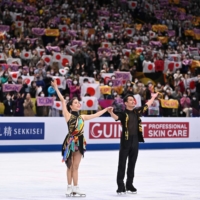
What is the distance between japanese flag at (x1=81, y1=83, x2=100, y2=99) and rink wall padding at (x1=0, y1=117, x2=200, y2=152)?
2952 mm

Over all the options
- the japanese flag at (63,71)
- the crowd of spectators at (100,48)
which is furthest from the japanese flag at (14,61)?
the japanese flag at (63,71)

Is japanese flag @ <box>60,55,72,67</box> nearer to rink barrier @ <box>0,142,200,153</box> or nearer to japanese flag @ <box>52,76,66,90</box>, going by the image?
japanese flag @ <box>52,76,66,90</box>

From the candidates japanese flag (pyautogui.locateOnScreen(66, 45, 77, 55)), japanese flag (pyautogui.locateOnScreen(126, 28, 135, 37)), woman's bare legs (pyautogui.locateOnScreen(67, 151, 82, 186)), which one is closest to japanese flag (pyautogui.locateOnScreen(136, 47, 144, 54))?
japanese flag (pyautogui.locateOnScreen(126, 28, 135, 37))

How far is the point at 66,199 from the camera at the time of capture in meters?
9.92

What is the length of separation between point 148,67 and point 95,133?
9838 mm

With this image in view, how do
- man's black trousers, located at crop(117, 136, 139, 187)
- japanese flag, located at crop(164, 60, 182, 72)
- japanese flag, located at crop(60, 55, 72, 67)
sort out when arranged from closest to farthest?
man's black trousers, located at crop(117, 136, 139, 187) < japanese flag, located at crop(60, 55, 72, 67) < japanese flag, located at crop(164, 60, 182, 72)

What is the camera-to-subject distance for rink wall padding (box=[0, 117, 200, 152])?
2116cm

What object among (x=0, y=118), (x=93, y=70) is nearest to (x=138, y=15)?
(x=93, y=70)

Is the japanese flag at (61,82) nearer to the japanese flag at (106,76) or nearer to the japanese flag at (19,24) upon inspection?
the japanese flag at (106,76)

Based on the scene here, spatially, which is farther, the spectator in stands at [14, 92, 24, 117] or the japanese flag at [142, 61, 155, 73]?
the japanese flag at [142, 61, 155, 73]

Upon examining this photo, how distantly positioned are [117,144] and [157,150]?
4.79ft

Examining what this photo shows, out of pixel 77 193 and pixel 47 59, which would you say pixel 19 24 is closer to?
pixel 47 59

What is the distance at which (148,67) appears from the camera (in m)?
31.7

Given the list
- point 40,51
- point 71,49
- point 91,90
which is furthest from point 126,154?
point 71,49
